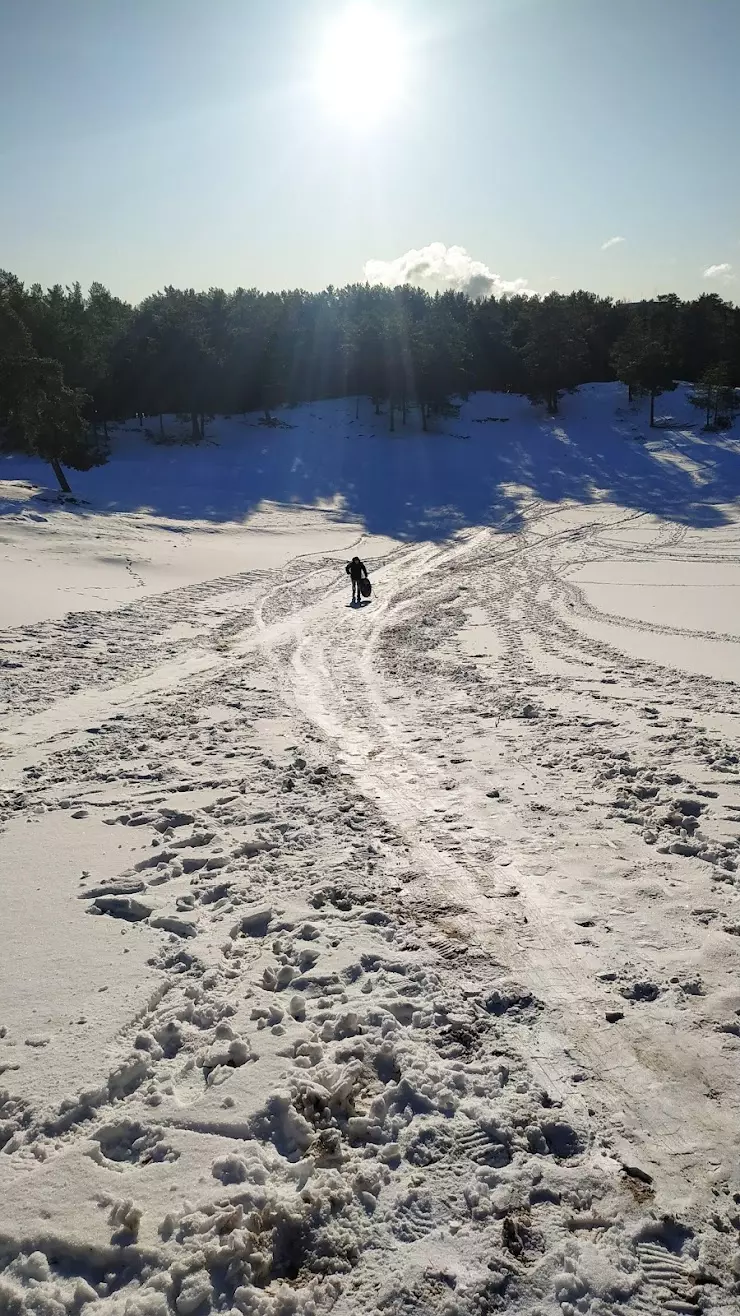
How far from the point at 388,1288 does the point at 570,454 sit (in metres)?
46.7

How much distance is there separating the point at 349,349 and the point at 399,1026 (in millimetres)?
50707

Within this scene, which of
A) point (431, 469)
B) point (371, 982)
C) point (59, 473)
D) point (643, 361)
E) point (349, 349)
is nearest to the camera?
point (371, 982)

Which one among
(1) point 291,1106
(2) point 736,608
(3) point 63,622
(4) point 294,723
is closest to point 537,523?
(2) point 736,608

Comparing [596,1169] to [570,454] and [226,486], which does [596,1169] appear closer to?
[226,486]

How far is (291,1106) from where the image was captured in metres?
3.41

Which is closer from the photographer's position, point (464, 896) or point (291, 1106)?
point (291, 1106)

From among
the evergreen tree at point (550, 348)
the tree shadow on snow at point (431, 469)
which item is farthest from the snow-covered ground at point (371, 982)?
the evergreen tree at point (550, 348)

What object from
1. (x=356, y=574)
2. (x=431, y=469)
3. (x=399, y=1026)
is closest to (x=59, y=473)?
(x=431, y=469)

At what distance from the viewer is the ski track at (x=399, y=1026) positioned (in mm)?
2791

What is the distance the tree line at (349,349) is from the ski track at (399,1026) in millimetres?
34413

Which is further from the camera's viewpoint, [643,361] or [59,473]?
[643,361]

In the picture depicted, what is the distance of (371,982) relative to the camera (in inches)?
167

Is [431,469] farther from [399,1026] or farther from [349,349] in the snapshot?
[399,1026]

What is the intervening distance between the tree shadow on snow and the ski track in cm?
2111
